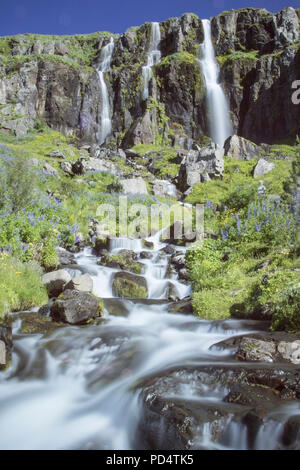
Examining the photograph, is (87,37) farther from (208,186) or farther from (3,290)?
(3,290)

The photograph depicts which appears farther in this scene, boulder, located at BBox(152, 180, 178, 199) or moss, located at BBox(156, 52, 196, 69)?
moss, located at BBox(156, 52, 196, 69)

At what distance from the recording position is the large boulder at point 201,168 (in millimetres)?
18062

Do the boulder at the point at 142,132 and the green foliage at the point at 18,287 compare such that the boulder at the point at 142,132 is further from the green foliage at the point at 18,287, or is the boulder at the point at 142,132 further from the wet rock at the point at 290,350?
the wet rock at the point at 290,350

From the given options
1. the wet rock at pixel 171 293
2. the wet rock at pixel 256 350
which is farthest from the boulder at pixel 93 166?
the wet rock at pixel 256 350

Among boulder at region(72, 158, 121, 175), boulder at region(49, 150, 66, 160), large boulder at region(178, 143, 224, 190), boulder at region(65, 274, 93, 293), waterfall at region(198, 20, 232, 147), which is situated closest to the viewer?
boulder at region(65, 274, 93, 293)

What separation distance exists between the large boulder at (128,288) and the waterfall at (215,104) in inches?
992

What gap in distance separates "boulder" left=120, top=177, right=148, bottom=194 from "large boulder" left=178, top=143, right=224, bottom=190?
90.6 inches

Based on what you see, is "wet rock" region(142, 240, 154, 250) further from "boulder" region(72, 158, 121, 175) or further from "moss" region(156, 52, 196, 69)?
"moss" region(156, 52, 196, 69)

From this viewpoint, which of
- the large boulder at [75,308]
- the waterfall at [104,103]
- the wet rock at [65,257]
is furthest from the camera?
the waterfall at [104,103]

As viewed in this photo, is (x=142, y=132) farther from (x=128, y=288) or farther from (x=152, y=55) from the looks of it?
(x=128, y=288)

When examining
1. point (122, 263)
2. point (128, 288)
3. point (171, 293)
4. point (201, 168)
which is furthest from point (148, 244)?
point (201, 168)

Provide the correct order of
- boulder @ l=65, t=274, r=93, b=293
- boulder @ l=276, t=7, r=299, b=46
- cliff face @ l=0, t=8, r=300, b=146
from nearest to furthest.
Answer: boulder @ l=65, t=274, r=93, b=293 < cliff face @ l=0, t=8, r=300, b=146 < boulder @ l=276, t=7, r=299, b=46

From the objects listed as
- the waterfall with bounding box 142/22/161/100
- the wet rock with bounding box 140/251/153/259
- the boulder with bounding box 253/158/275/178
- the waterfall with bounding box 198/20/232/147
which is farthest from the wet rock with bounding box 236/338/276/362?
the waterfall with bounding box 142/22/161/100

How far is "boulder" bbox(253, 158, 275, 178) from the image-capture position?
18250mm
